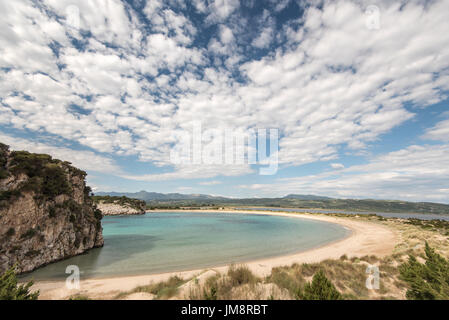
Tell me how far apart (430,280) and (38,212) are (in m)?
26.0

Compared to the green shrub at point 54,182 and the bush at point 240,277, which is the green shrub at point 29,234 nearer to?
the green shrub at point 54,182

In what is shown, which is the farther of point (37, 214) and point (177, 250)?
point (177, 250)

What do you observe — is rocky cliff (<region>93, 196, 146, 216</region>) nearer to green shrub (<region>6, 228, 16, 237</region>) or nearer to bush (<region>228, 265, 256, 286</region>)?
green shrub (<region>6, 228, 16, 237</region>)

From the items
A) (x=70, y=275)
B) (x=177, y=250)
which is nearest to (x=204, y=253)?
(x=177, y=250)

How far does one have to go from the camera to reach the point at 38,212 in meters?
15.6

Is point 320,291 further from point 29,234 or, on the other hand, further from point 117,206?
point 117,206

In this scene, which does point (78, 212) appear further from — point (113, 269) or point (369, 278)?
point (369, 278)

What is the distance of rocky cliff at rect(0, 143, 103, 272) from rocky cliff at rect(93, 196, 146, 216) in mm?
70620

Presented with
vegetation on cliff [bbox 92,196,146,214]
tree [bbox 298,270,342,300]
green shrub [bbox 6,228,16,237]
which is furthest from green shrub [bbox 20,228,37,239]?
vegetation on cliff [bbox 92,196,146,214]

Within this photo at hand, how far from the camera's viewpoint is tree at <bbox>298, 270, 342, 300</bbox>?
6125mm

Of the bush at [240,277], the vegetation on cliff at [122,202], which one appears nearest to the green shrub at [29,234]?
the bush at [240,277]
